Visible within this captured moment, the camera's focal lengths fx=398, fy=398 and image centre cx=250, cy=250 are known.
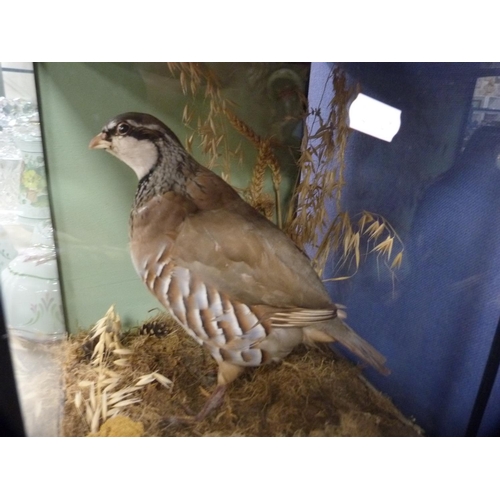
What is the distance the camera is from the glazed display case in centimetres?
75

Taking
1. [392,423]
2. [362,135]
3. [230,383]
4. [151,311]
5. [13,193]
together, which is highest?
[362,135]

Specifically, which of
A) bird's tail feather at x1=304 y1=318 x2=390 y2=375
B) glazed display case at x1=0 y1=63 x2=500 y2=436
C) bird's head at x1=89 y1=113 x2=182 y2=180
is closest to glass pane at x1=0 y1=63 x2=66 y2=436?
glazed display case at x1=0 y1=63 x2=500 y2=436

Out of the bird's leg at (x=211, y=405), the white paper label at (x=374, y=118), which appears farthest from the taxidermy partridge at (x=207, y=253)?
the white paper label at (x=374, y=118)

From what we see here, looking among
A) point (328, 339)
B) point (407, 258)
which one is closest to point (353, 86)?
point (407, 258)

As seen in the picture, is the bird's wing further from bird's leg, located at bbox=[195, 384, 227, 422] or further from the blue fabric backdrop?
bird's leg, located at bbox=[195, 384, 227, 422]

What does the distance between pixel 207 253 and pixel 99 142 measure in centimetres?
30

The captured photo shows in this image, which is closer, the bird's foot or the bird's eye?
the bird's eye

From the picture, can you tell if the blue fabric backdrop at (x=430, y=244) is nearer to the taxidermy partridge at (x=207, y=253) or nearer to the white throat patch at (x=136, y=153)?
the taxidermy partridge at (x=207, y=253)

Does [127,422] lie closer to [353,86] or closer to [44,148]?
[44,148]

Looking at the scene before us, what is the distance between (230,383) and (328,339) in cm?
23

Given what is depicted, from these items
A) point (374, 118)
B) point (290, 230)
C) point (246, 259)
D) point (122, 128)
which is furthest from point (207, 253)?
point (374, 118)

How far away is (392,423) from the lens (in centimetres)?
92

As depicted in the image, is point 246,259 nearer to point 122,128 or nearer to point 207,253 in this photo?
point 207,253

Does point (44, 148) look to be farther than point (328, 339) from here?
No
